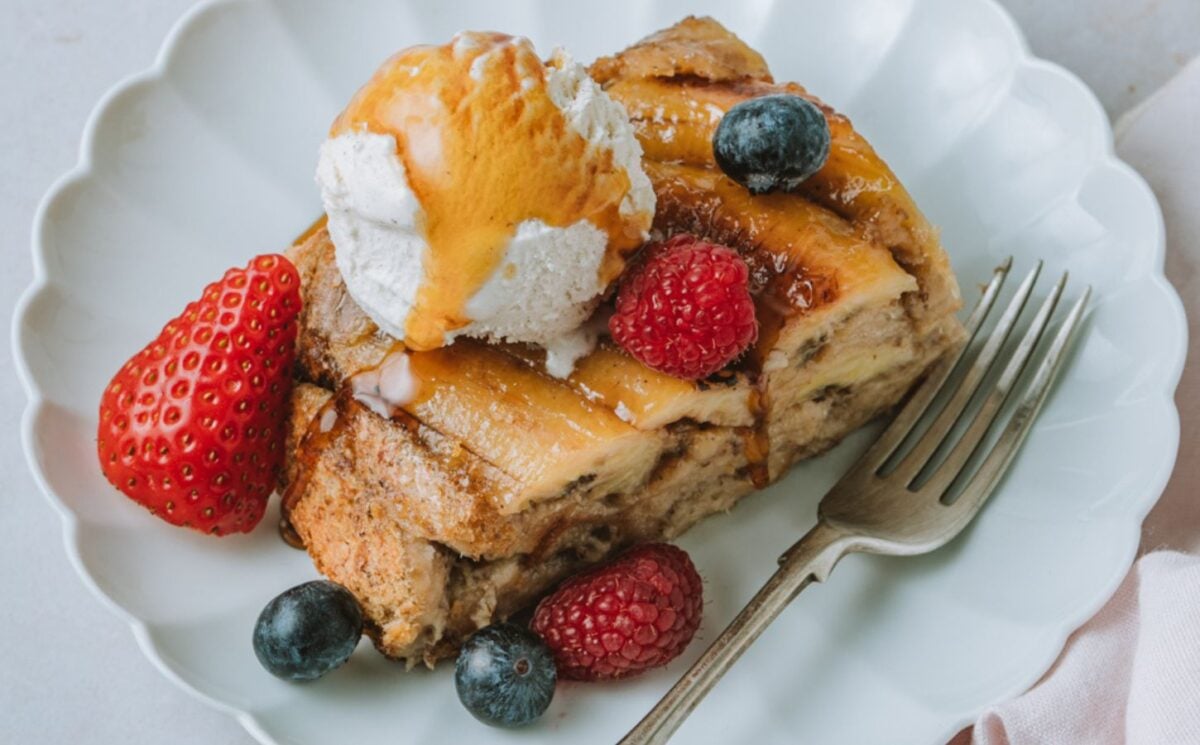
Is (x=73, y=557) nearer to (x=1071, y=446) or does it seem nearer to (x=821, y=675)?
(x=821, y=675)

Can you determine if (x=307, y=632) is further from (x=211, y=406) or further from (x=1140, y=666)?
(x=1140, y=666)

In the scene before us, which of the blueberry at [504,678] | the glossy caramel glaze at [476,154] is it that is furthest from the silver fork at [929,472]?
the glossy caramel glaze at [476,154]

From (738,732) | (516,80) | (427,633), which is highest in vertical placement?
(516,80)

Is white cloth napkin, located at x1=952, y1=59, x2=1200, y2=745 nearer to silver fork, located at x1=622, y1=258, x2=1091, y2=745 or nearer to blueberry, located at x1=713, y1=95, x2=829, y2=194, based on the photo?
silver fork, located at x1=622, y1=258, x2=1091, y2=745

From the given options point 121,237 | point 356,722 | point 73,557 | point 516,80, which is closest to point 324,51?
point 121,237

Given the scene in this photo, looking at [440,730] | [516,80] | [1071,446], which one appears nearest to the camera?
[516,80]

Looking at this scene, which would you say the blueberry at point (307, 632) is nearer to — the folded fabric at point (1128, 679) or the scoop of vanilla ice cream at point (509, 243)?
the scoop of vanilla ice cream at point (509, 243)

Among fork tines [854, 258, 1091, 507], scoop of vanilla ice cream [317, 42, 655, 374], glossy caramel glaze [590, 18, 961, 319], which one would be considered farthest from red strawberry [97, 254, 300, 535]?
fork tines [854, 258, 1091, 507]
